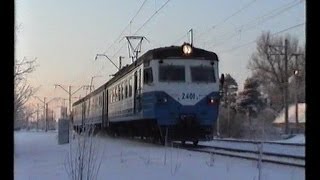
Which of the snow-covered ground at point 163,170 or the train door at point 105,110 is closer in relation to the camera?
the snow-covered ground at point 163,170

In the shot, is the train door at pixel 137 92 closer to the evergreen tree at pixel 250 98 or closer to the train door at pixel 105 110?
the train door at pixel 105 110

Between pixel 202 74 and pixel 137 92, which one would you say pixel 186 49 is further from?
pixel 137 92

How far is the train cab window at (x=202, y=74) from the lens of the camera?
2069cm

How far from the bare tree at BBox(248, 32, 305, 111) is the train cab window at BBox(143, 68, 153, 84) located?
36.9m

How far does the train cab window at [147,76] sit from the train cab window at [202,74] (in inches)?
64.5

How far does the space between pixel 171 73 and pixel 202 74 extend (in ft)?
3.89

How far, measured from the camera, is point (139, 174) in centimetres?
1116

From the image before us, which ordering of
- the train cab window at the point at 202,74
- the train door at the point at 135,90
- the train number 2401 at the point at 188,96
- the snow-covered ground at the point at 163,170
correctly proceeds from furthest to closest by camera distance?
the train door at the point at 135,90 → the train cab window at the point at 202,74 → the train number 2401 at the point at 188,96 → the snow-covered ground at the point at 163,170

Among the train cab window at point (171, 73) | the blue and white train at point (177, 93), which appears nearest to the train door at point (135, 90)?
the blue and white train at point (177, 93)

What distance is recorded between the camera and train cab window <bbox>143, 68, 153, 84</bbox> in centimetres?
2006

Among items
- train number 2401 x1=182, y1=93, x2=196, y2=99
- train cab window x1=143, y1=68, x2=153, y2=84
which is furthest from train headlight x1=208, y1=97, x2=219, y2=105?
train cab window x1=143, y1=68, x2=153, y2=84
